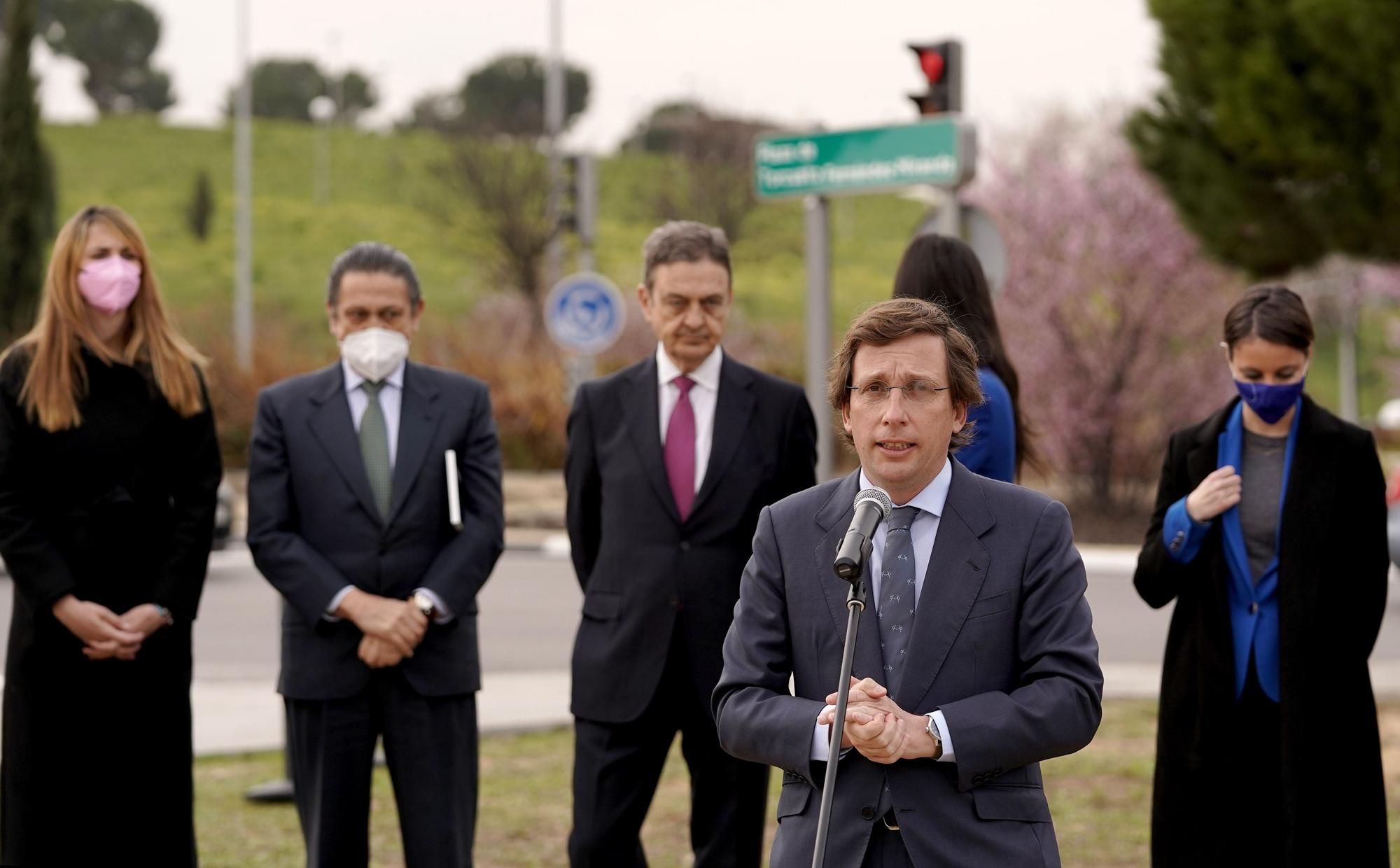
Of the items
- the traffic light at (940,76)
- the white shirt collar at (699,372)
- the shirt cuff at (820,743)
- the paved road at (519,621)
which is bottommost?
the paved road at (519,621)

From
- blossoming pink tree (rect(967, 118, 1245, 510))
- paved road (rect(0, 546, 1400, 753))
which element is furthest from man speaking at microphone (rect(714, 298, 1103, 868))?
blossoming pink tree (rect(967, 118, 1245, 510))

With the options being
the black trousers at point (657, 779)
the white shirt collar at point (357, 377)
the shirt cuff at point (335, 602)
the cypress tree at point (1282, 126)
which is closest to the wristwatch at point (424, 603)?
the shirt cuff at point (335, 602)

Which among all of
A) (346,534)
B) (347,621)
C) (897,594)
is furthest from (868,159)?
(897,594)

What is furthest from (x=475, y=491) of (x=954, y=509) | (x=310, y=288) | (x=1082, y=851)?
(x=310, y=288)

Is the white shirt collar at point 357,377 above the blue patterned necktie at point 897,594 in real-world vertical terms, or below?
above

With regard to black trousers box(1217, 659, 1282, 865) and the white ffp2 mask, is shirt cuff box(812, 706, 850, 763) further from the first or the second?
the white ffp2 mask

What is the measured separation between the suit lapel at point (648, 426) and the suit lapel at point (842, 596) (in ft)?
6.34

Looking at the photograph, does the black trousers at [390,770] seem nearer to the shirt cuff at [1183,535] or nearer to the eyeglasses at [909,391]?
the shirt cuff at [1183,535]

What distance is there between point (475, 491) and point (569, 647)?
24.2ft

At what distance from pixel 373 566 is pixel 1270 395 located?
2.66 m

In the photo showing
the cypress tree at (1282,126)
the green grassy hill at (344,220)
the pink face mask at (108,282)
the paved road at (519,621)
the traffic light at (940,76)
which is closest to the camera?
the pink face mask at (108,282)

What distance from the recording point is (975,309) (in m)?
4.95

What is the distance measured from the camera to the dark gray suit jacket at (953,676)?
3.09 m

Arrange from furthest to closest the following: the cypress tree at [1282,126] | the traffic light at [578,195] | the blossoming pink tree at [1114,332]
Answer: the blossoming pink tree at [1114,332] → the traffic light at [578,195] → the cypress tree at [1282,126]
